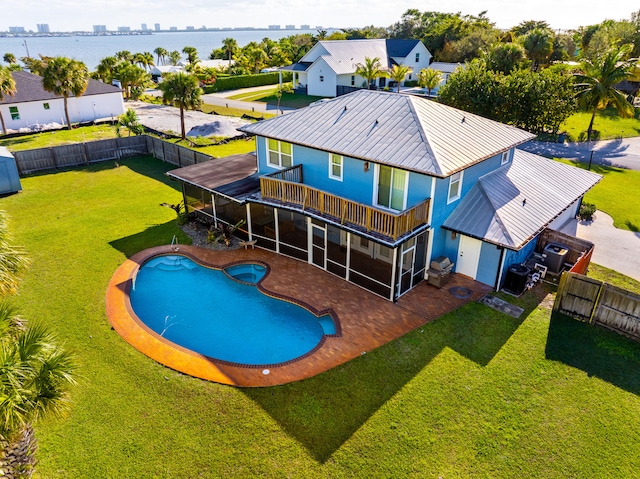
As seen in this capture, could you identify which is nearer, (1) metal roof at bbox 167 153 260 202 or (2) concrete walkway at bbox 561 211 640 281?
(2) concrete walkway at bbox 561 211 640 281

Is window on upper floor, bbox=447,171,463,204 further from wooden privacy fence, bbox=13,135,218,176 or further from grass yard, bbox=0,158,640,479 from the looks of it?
wooden privacy fence, bbox=13,135,218,176

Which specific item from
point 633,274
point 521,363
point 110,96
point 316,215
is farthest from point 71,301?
point 110,96

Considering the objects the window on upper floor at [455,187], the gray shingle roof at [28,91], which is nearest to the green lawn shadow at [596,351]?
the window on upper floor at [455,187]

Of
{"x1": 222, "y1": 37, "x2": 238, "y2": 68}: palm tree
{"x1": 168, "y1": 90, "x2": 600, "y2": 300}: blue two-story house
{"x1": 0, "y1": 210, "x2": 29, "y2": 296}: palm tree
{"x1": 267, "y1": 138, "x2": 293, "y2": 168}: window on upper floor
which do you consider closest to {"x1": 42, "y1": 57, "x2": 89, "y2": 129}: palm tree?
{"x1": 168, "y1": 90, "x2": 600, "y2": 300}: blue two-story house

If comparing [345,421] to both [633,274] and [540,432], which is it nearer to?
[540,432]

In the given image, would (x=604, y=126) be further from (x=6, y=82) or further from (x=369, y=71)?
(x=6, y=82)

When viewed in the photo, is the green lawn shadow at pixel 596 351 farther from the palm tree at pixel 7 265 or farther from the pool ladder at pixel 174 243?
the pool ladder at pixel 174 243
